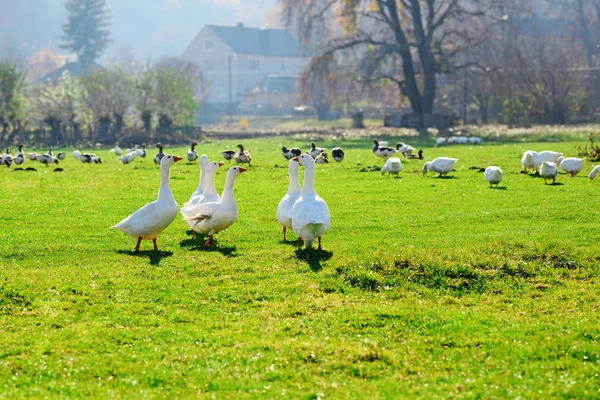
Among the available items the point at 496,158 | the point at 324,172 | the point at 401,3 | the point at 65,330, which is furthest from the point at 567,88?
the point at 65,330

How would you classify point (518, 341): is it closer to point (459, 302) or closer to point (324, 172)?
point (459, 302)

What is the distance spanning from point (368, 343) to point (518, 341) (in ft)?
5.40

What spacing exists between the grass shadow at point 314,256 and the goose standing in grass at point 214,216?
1350mm

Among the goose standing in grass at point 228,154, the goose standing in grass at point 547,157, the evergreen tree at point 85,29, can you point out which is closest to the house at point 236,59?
the evergreen tree at point 85,29

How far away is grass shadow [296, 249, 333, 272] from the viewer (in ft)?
39.1

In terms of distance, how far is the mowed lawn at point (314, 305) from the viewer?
25.2 feet

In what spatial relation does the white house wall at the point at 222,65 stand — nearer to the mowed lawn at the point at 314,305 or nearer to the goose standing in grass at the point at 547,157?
the goose standing in grass at the point at 547,157

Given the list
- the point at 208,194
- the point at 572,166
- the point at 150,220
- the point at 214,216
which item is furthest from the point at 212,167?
the point at 572,166

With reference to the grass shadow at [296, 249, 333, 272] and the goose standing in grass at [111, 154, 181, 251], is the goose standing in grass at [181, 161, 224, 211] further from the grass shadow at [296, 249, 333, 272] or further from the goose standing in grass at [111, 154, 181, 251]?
the grass shadow at [296, 249, 333, 272]

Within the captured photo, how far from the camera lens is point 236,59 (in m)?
136

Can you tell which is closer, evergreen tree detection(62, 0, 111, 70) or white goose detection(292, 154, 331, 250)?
white goose detection(292, 154, 331, 250)

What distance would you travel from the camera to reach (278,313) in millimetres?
9867

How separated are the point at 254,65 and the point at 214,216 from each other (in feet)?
419

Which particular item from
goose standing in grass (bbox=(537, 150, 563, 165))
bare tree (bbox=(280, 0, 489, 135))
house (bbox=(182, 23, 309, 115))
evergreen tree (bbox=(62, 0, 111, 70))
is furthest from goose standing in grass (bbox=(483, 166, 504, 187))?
evergreen tree (bbox=(62, 0, 111, 70))
